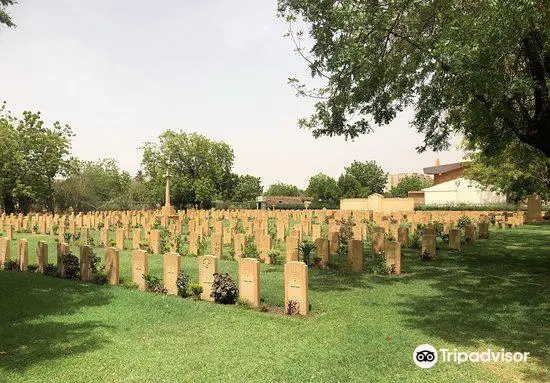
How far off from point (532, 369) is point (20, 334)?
23.9ft

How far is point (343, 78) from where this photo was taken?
11883 mm

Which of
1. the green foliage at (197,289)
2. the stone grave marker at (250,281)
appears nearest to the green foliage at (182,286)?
the green foliage at (197,289)

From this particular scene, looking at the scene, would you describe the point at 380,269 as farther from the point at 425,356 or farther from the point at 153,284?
the point at 425,356

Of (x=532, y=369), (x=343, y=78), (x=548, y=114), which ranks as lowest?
(x=532, y=369)

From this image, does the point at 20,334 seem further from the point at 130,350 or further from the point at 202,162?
the point at 202,162

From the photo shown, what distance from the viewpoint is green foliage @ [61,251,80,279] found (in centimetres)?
1162

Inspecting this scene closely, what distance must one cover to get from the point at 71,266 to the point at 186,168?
46093mm

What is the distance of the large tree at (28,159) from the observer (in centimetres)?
3866

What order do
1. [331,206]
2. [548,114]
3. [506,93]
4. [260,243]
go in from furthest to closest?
[331,206] → [260,243] → [548,114] → [506,93]

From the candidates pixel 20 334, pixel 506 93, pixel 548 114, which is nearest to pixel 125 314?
pixel 20 334

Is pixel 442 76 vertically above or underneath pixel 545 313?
above

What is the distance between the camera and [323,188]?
9088cm

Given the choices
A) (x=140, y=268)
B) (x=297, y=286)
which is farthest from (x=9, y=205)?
(x=297, y=286)

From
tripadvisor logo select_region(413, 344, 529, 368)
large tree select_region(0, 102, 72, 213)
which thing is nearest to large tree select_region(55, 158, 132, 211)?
large tree select_region(0, 102, 72, 213)
